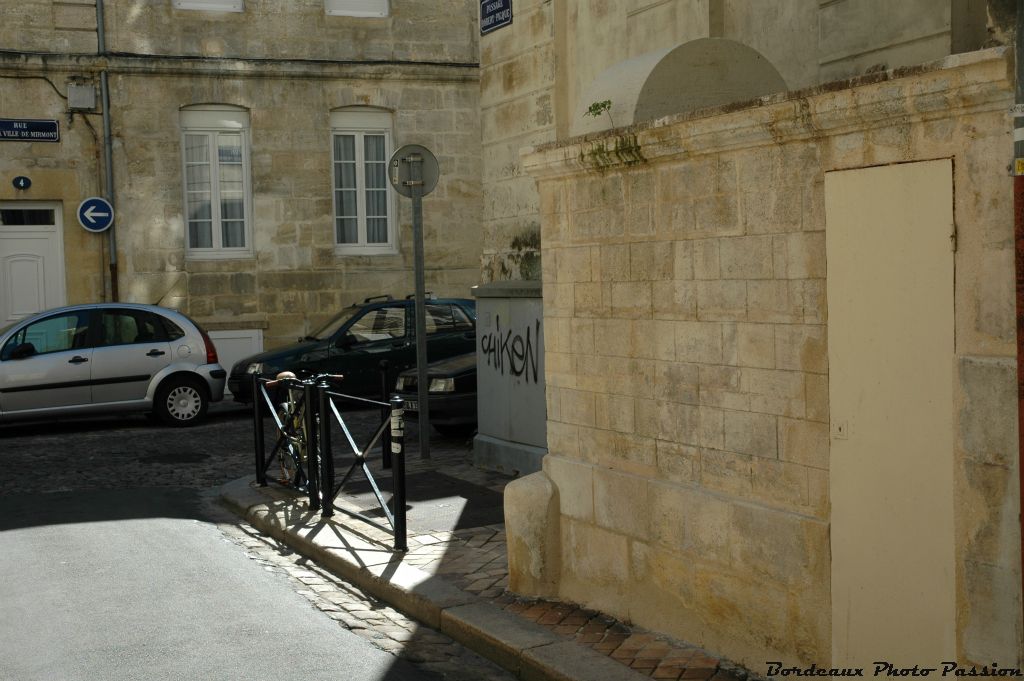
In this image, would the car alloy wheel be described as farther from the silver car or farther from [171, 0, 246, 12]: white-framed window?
[171, 0, 246, 12]: white-framed window

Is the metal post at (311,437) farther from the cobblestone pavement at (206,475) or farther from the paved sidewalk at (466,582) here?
the cobblestone pavement at (206,475)

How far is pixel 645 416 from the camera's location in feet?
19.1

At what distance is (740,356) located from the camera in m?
5.21

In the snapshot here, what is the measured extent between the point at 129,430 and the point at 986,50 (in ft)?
40.6

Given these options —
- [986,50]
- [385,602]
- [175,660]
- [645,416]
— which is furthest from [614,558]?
[986,50]

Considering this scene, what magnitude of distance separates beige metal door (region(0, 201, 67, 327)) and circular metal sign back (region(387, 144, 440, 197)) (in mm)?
9604

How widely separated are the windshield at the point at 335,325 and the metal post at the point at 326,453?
7.29 m

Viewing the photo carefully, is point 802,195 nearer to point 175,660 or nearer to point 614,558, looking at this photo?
point 614,558

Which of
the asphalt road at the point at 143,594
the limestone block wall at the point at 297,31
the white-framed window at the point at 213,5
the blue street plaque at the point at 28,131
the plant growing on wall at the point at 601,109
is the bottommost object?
the asphalt road at the point at 143,594

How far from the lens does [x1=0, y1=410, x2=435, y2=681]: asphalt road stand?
573 cm

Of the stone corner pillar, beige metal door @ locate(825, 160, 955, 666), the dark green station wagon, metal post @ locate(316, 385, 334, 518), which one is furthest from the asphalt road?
the dark green station wagon

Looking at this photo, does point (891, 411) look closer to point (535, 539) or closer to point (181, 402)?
point (535, 539)

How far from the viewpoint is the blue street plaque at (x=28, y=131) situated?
721 inches

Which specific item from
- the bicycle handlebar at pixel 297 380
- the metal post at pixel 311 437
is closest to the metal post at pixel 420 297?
the bicycle handlebar at pixel 297 380
